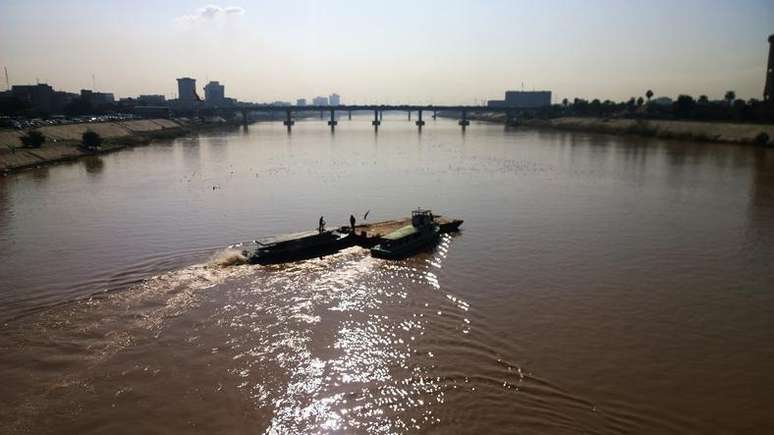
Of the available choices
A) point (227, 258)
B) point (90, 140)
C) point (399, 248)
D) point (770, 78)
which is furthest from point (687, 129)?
point (90, 140)

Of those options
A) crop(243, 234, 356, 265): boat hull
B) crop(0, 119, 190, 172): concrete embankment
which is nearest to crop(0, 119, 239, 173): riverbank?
crop(0, 119, 190, 172): concrete embankment

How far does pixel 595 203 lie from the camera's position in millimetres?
37125

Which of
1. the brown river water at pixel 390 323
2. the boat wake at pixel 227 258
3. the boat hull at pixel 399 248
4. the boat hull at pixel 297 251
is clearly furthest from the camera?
the boat hull at pixel 399 248

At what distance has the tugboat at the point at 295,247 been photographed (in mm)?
22703

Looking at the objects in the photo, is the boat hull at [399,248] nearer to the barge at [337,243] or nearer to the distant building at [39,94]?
the barge at [337,243]

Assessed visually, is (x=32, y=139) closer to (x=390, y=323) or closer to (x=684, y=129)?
(x=390, y=323)

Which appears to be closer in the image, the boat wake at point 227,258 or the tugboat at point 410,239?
the boat wake at point 227,258

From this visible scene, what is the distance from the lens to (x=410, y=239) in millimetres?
24750

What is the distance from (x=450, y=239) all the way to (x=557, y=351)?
40.7 feet

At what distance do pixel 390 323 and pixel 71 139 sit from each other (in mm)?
70716

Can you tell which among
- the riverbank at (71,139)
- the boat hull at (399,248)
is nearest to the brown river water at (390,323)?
the boat hull at (399,248)

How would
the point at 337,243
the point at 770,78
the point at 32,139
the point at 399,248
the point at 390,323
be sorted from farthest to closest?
1. the point at 770,78
2. the point at 32,139
3. the point at 337,243
4. the point at 399,248
5. the point at 390,323

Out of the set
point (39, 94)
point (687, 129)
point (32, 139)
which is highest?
point (39, 94)

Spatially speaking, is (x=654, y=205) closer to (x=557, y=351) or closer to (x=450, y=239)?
Result: (x=450, y=239)
